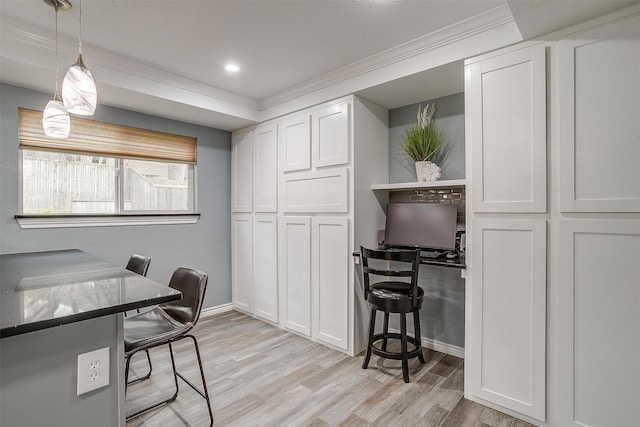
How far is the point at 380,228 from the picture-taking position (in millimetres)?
3143

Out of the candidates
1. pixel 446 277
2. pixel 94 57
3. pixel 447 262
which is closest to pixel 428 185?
pixel 447 262

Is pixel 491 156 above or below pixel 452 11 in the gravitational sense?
below

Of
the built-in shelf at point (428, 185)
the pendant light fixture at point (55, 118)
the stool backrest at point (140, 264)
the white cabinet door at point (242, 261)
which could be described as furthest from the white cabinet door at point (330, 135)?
the pendant light fixture at point (55, 118)

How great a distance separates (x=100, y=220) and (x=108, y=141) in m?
0.77

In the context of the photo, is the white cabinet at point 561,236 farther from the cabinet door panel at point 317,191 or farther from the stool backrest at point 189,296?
the stool backrest at point 189,296

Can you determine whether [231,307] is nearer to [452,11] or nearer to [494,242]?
[494,242]

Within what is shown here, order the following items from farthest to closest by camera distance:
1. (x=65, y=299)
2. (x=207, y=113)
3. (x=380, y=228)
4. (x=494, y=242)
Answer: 1. (x=207, y=113)
2. (x=380, y=228)
3. (x=494, y=242)
4. (x=65, y=299)

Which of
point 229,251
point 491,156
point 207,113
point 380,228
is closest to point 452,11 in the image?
point 491,156

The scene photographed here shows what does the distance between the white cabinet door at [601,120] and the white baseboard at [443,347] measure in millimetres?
1596

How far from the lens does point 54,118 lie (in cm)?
182

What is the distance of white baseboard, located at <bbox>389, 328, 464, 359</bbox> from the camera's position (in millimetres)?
2814

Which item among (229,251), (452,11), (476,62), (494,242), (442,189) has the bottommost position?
(229,251)

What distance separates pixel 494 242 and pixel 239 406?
197 cm

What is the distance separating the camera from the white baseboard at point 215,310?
3879mm
